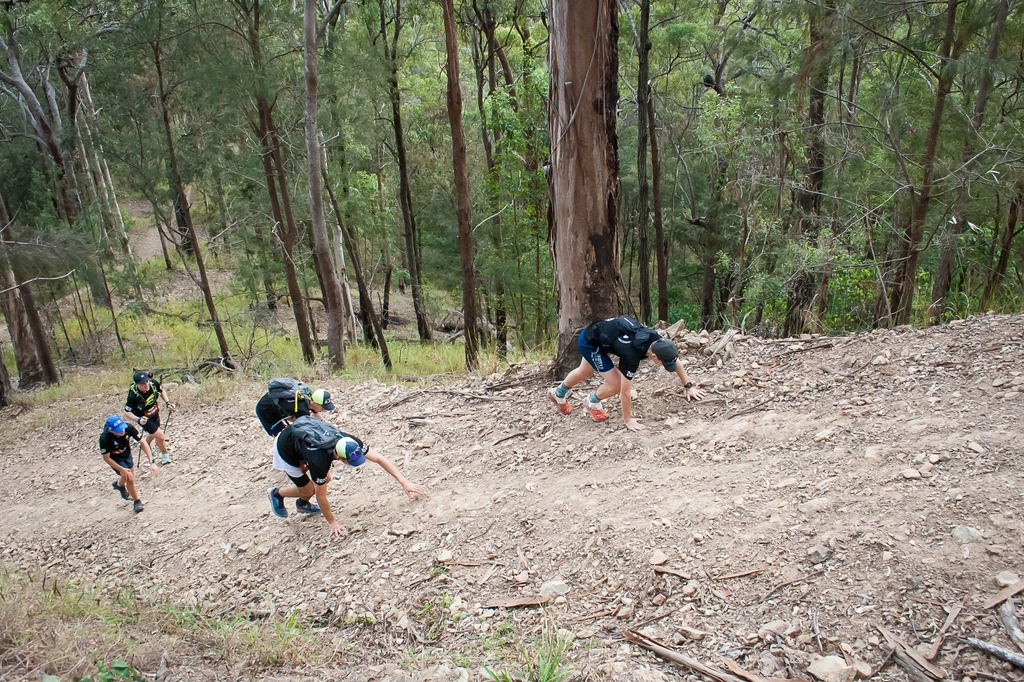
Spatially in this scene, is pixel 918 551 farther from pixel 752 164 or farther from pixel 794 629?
pixel 752 164

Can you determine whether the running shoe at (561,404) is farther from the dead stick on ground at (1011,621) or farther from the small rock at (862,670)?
the dead stick on ground at (1011,621)

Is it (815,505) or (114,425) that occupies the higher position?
(114,425)

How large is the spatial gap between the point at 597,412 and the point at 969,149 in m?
7.39

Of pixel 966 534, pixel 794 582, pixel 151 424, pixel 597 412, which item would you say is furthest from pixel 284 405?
pixel 966 534

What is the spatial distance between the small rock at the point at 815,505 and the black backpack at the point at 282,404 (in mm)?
3721

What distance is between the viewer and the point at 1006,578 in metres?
3.05

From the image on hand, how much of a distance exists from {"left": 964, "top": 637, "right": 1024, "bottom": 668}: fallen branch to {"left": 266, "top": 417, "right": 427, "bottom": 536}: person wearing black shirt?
3.47 metres

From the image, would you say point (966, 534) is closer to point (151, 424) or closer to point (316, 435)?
point (316, 435)

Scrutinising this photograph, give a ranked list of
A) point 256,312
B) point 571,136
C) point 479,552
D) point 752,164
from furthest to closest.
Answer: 1. point 256,312
2. point 752,164
3. point 571,136
4. point 479,552

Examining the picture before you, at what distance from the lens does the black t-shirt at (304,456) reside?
466 centimetres

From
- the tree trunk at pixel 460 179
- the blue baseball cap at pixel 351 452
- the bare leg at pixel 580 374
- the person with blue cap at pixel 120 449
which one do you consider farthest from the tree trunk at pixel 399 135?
the blue baseball cap at pixel 351 452

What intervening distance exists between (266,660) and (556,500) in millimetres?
2223

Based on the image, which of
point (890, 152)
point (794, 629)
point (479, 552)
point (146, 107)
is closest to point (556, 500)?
point (479, 552)

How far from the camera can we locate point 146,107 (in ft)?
49.3
